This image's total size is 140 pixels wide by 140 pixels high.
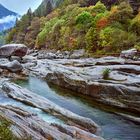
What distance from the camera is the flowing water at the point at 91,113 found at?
18906 millimetres

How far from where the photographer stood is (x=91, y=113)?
77.0ft

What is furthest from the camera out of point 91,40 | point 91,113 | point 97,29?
point 97,29

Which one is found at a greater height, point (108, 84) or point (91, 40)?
point (91, 40)

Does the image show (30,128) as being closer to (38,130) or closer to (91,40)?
(38,130)

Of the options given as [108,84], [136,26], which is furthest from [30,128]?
[136,26]

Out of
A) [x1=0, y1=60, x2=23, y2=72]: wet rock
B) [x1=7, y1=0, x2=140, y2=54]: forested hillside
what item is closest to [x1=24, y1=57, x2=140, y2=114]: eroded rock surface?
[x1=0, y1=60, x2=23, y2=72]: wet rock

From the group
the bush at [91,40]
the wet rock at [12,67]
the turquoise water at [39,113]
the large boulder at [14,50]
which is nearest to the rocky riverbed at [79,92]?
the turquoise water at [39,113]

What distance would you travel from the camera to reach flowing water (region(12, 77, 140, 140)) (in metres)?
18.9

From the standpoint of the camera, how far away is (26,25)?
487 ft

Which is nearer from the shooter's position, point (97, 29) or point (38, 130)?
point (38, 130)

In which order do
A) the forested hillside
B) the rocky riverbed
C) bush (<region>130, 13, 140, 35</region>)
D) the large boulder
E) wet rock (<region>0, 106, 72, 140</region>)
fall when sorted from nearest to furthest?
wet rock (<region>0, 106, 72, 140</region>) < the rocky riverbed < the large boulder < the forested hillside < bush (<region>130, 13, 140, 35</region>)

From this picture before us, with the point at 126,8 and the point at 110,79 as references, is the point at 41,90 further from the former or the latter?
the point at 126,8

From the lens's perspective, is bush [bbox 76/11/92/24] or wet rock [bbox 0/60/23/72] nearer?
wet rock [bbox 0/60/23/72]

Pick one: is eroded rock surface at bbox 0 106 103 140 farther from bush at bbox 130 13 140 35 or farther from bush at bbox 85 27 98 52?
bush at bbox 85 27 98 52
